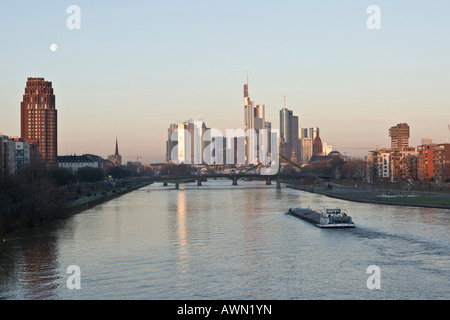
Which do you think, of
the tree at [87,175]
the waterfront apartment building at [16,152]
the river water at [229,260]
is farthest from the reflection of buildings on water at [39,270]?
the tree at [87,175]

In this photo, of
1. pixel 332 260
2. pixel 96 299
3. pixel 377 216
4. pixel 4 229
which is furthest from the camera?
pixel 377 216

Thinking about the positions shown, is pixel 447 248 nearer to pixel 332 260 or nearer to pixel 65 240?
pixel 332 260

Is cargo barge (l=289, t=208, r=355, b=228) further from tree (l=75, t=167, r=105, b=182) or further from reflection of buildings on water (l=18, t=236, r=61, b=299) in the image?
tree (l=75, t=167, r=105, b=182)

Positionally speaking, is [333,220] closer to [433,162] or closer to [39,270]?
[39,270]

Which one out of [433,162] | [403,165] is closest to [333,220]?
[433,162]
